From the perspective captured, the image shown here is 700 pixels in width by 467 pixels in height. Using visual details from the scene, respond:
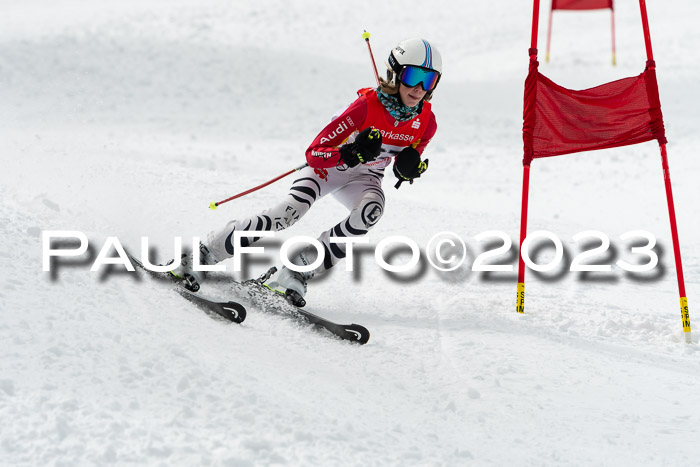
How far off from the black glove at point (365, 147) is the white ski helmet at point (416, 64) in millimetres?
468

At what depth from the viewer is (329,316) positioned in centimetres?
505

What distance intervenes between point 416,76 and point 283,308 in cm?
183

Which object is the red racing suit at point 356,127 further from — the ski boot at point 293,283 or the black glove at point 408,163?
the ski boot at point 293,283

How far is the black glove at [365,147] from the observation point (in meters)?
4.70

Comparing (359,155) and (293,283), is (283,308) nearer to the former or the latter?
(293,283)

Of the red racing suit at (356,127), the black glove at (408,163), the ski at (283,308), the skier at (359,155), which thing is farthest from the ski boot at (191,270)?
the black glove at (408,163)

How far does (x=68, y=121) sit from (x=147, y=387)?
37.4 feet

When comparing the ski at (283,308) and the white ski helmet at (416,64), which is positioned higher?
the white ski helmet at (416,64)

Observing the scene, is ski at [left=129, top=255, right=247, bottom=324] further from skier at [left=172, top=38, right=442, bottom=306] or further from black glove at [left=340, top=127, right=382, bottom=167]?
black glove at [left=340, top=127, right=382, bottom=167]

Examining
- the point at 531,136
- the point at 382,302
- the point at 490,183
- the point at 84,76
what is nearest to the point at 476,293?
the point at 382,302

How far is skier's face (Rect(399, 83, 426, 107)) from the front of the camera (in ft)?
16.1

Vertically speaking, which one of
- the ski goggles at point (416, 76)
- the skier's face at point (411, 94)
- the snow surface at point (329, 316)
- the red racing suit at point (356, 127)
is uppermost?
the ski goggles at point (416, 76)

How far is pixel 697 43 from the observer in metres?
18.3

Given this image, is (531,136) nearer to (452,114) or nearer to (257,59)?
(452,114)
